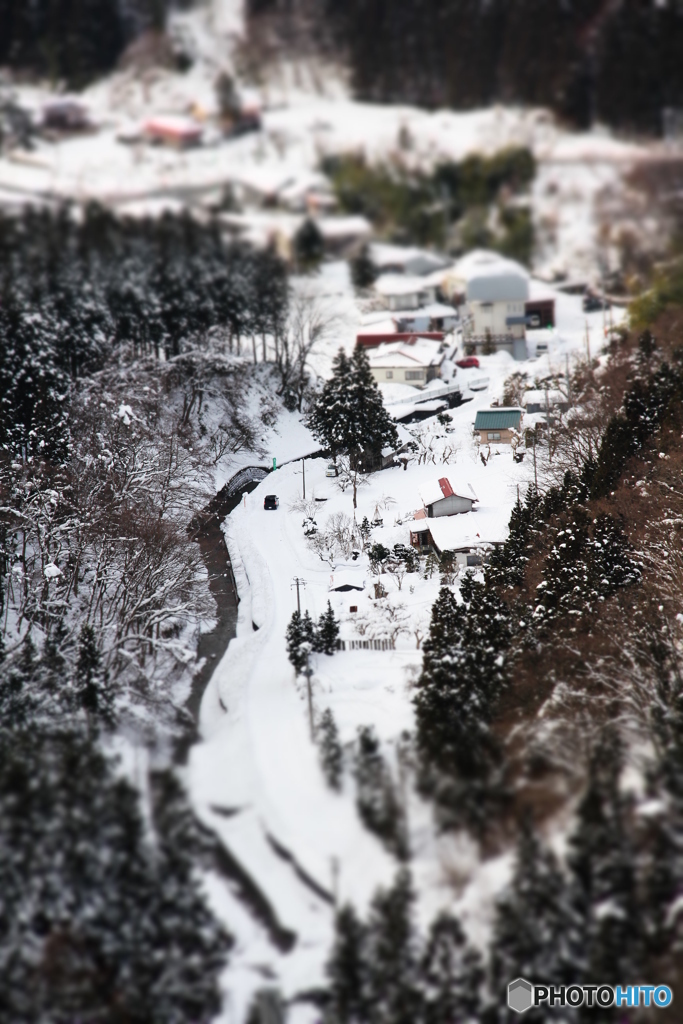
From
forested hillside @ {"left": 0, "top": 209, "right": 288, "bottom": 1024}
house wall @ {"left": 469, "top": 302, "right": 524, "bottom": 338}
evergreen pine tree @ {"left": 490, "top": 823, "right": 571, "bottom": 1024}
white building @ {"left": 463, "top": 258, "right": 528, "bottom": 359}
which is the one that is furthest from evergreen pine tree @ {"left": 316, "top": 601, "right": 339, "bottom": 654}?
house wall @ {"left": 469, "top": 302, "right": 524, "bottom": 338}

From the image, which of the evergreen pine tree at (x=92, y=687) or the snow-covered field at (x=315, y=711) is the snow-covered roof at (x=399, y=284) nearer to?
the snow-covered field at (x=315, y=711)

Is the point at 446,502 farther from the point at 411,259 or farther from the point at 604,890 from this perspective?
the point at 411,259

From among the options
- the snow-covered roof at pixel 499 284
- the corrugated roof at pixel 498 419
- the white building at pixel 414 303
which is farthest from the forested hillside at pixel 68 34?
the corrugated roof at pixel 498 419

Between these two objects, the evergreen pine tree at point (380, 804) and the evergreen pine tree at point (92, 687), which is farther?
the evergreen pine tree at point (92, 687)

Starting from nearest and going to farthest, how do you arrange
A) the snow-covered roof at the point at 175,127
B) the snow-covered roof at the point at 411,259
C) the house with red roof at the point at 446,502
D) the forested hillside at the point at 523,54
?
the house with red roof at the point at 446,502
the forested hillside at the point at 523,54
the snow-covered roof at the point at 175,127
the snow-covered roof at the point at 411,259

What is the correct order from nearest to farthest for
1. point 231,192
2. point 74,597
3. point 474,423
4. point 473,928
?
point 473,928
point 74,597
point 474,423
point 231,192

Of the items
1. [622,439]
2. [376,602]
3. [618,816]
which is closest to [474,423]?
[622,439]

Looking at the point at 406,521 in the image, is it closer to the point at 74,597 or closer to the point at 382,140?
the point at 74,597

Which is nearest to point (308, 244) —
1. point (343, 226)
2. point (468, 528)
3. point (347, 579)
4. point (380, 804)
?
point (343, 226)
